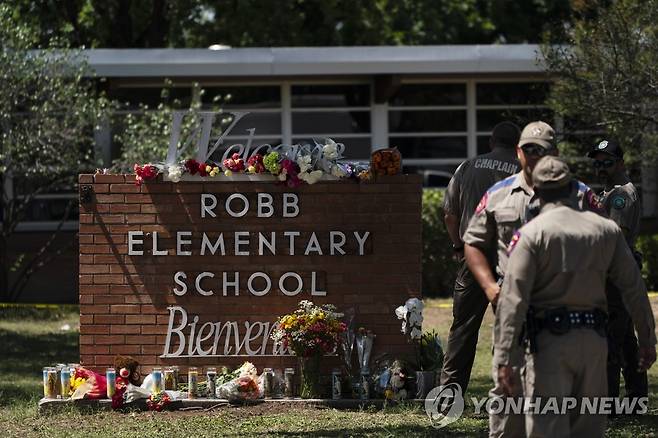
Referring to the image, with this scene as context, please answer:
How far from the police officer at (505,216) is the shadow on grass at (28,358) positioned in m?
5.06

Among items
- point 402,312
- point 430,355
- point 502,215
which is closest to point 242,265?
point 402,312

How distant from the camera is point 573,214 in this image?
5.45 meters

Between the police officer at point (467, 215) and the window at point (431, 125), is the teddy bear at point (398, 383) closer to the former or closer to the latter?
the police officer at point (467, 215)

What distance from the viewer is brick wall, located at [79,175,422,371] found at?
353 inches

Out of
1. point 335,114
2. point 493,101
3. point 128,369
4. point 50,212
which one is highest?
point 493,101

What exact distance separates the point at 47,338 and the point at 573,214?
9.97 meters

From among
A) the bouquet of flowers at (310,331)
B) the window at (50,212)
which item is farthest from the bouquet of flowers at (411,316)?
the window at (50,212)

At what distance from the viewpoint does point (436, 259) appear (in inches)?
696

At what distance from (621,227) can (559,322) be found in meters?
2.86

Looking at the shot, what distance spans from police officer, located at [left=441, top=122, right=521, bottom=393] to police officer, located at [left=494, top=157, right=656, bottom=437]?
2340 millimetres

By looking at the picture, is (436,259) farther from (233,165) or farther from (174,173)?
(174,173)

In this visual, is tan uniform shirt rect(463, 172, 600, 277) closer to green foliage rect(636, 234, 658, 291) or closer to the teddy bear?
the teddy bear

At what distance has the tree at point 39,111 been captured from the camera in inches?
628

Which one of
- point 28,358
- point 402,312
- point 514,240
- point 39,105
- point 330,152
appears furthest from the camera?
point 39,105
